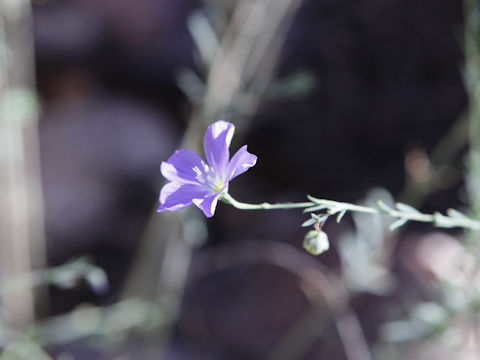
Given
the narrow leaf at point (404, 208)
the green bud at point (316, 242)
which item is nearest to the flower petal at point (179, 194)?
the green bud at point (316, 242)

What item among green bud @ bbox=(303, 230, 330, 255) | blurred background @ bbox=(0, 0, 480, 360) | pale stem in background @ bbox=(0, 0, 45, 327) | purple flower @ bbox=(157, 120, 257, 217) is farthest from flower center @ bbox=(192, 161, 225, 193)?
pale stem in background @ bbox=(0, 0, 45, 327)

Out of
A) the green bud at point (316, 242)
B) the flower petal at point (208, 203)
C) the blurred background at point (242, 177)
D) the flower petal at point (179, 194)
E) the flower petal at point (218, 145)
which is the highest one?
the blurred background at point (242, 177)

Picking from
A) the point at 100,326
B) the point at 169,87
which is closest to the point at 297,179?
the point at 169,87

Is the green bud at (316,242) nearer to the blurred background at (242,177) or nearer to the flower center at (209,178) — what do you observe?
the flower center at (209,178)

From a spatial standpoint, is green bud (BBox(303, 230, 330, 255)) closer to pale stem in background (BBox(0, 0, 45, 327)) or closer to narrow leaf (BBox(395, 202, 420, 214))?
narrow leaf (BBox(395, 202, 420, 214))

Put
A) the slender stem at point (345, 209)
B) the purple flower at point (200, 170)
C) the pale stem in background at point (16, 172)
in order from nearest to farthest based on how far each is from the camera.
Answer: the slender stem at point (345, 209) < the purple flower at point (200, 170) < the pale stem in background at point (16, 172)

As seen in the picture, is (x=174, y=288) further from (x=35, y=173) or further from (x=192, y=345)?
(x=35, y=173)
